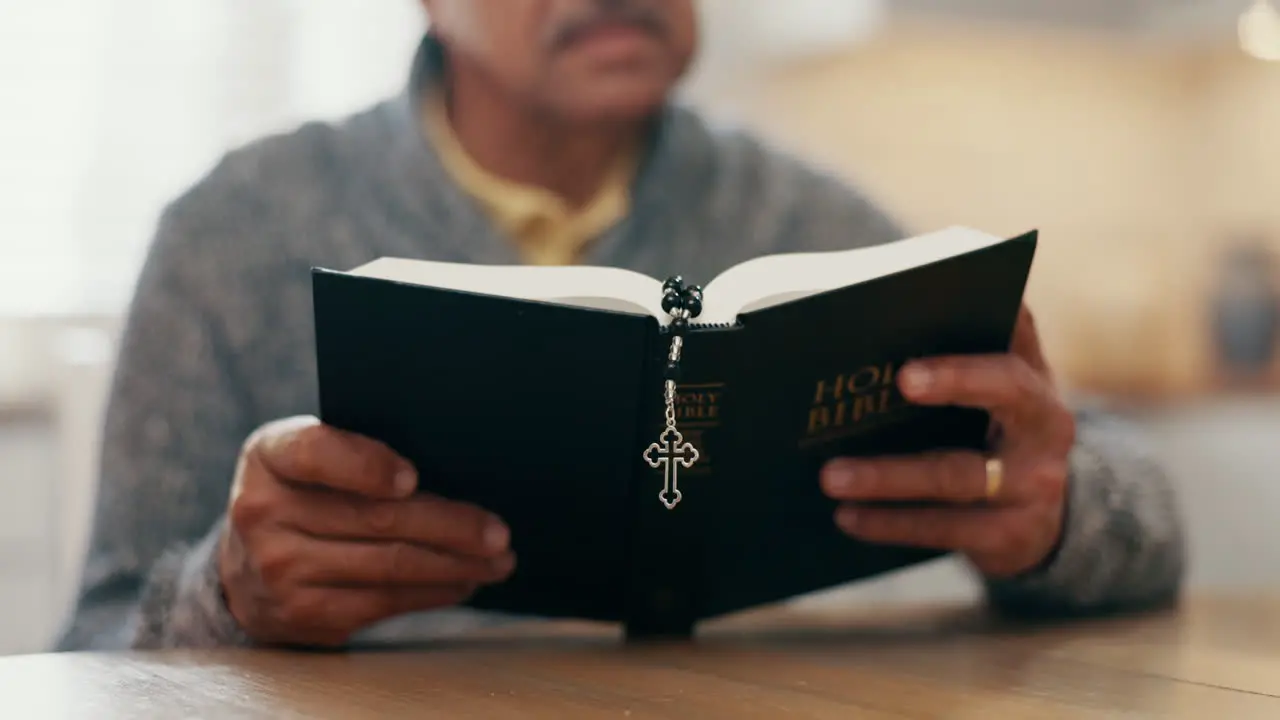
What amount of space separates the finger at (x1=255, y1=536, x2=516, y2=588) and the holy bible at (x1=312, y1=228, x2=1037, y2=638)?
4 centimetres

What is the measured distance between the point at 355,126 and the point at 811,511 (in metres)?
0.65

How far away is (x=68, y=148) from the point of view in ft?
6.29

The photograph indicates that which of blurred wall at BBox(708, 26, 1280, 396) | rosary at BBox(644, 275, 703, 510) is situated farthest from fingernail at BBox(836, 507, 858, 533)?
blurred wall at BBox(708, 26, 1280, 396)

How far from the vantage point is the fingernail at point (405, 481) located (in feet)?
2.13

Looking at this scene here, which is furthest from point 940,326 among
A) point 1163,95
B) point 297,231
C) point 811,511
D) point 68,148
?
point 1163,95

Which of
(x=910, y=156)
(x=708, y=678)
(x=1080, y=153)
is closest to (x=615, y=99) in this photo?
(x=708, y=678)

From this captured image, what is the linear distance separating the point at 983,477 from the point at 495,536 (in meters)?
0.29

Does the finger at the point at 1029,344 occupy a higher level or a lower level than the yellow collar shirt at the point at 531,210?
lower

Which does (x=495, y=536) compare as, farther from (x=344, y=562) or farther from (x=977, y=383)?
(x=977, y=383)

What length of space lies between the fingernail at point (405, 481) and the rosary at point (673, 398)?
0.40 feet

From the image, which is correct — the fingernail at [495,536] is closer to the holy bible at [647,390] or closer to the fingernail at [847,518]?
the holy bible at [647,390]

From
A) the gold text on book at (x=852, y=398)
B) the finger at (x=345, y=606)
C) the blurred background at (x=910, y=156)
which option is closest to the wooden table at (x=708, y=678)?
the finger at (x=345, y=606)

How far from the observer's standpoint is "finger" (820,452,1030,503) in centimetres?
71

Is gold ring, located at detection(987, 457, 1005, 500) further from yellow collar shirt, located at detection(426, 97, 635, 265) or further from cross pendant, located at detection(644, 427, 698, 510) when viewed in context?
yellow collar shirt, located at detection(426, 97, 635, 265)
